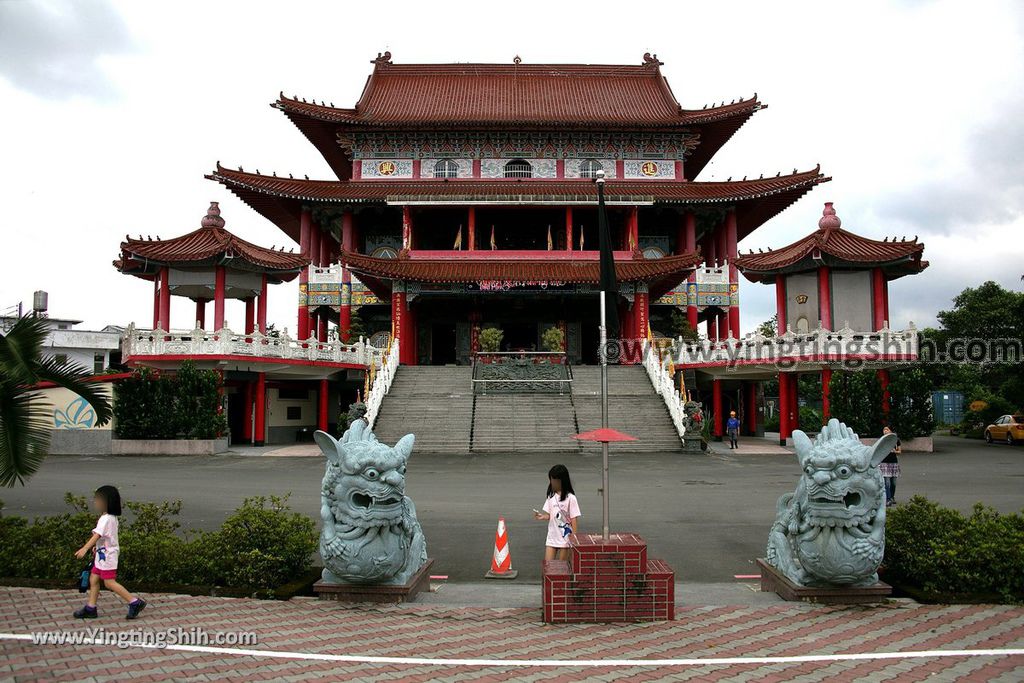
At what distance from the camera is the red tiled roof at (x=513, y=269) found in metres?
29.2

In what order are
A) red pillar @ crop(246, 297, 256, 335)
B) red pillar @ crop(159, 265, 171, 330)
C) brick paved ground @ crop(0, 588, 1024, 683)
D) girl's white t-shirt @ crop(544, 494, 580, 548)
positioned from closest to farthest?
brick paved ground @ crop(0, 588, 1024, 683)
girl's white t-shirt @ crop(544, 494, 580, 548)
red pillar @ crop(159, 265, 171, 330)
red pillar @ crop(246, 297, 256, 335)

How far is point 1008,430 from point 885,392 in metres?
8.98

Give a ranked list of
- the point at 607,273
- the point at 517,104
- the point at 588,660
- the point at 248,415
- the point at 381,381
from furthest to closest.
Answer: the point at 517,104 → the point at 248,415 → the point at 381,381 → the point at 607,273 → the point at 588,660

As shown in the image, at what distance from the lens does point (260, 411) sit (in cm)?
2498

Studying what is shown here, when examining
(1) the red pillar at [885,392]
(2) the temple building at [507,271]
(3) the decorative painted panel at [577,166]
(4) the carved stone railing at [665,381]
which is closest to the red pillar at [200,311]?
(2) the temple building at [507,271]

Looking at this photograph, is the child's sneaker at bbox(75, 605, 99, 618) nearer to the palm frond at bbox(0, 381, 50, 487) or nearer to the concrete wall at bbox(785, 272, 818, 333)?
the palm frond at bbox(0, 381, 50, 487)

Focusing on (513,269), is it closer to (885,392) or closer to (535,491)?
(885,392)

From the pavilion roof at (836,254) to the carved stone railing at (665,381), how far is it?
202 inches

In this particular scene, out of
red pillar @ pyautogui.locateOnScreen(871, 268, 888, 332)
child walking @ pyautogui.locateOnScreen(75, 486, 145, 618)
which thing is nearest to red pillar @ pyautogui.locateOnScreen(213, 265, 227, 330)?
child walking @ pyautogui.locateOnScreen(75, 486, 145, 618)

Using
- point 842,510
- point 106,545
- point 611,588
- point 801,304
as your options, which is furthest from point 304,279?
point 842,510

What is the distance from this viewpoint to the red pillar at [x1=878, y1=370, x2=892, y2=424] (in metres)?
22.4

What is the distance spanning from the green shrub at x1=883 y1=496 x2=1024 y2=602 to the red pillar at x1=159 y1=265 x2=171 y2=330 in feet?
84.5

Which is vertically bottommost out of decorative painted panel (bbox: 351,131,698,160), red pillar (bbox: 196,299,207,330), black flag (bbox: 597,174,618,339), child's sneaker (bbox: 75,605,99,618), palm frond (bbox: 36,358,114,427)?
child's sneaker (bbox: 75,605,99,618)

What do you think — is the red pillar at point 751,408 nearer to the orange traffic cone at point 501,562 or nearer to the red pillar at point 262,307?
the red pillar at point 262,307
